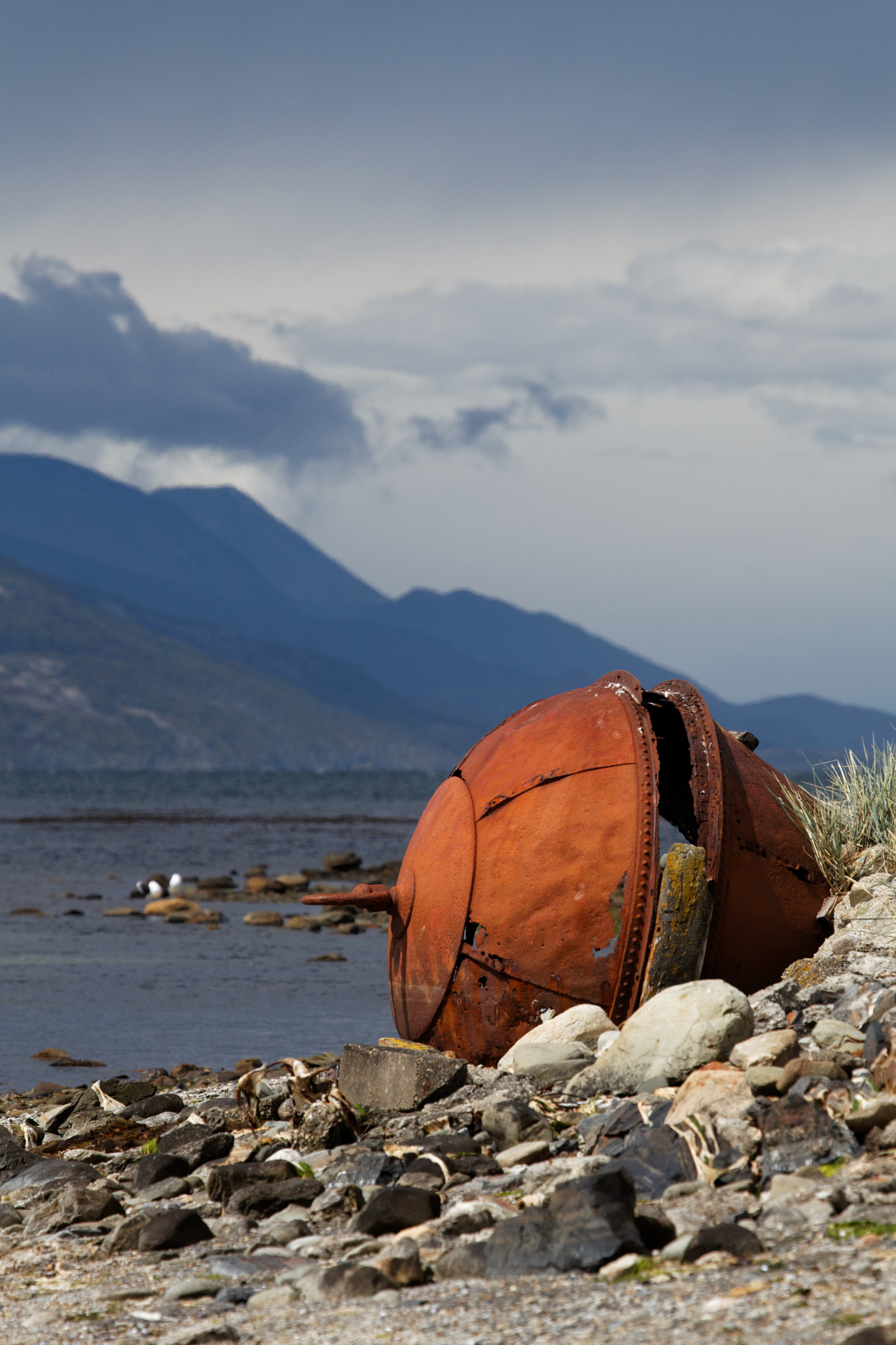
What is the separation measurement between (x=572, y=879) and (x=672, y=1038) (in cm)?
111

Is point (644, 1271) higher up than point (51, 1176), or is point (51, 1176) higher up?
point (644, 1271)

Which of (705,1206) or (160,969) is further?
(160,969)

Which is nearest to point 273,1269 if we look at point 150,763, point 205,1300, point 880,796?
point 205,1300

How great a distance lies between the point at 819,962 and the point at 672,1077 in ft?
5.15

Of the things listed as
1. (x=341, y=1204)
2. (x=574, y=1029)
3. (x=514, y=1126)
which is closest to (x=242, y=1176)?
(x=341, y=1204)

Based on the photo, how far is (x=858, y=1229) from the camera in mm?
4141

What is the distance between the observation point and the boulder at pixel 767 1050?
18.2 ft

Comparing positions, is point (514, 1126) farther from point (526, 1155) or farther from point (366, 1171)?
point (366, 1171)

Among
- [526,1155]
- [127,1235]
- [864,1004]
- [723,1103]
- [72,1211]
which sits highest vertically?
[864,1004]

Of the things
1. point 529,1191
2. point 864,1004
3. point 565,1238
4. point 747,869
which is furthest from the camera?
point 747,869

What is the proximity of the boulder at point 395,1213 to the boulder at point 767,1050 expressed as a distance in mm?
1515

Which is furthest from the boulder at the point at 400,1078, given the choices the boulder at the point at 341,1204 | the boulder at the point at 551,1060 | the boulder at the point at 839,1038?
the boulder at the point at 839,1038

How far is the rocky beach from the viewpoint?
3957 mm

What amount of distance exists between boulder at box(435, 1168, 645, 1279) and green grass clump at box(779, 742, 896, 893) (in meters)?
3.56
